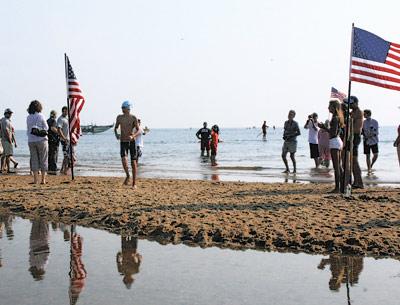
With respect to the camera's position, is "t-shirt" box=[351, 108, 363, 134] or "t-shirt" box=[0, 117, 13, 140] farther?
"t-shirt" box=[0, 117, 13, 140]

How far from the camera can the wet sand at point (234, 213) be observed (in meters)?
5.94

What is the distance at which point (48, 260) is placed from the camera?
17.6 ft

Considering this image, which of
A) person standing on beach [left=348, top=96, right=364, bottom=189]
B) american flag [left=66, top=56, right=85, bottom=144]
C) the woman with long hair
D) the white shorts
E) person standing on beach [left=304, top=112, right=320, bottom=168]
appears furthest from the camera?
person standing on beach [left=304, top=112, right=320, bottom=168]

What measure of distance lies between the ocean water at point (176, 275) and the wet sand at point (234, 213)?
1.27ft

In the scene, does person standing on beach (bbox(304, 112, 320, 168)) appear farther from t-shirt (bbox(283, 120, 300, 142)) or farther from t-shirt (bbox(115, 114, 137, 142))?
t-shirt (bbox(115, 114, 137, 142))

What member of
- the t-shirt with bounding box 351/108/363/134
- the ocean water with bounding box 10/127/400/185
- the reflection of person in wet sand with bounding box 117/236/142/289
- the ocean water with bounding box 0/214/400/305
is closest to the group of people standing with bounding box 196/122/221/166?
the ocean water with bounding box 10/127/400/185

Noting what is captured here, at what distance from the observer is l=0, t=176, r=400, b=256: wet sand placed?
5938mm

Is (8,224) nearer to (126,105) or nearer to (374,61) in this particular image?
(126,105)

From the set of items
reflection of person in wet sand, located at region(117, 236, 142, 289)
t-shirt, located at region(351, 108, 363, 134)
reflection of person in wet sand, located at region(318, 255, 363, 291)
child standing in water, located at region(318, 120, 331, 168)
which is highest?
t-shirt, located at region(351, 108, 363, 134)

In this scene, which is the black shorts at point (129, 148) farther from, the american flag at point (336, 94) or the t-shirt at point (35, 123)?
the american flag at point (336, 94)

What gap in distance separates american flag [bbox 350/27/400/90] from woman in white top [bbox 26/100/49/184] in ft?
22.4

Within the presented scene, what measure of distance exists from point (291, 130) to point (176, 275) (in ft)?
35.7

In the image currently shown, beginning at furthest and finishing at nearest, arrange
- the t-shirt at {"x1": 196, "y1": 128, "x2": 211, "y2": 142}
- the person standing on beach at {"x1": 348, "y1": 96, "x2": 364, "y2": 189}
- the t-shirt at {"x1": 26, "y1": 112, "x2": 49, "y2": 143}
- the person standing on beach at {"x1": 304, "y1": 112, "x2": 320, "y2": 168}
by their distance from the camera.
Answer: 1. the t-shirt at {"x1": 196, "y1": 128, "x2": 211, "y2": 142}
2. the person standing on beach at {"x1": 304, "y1": 112, "x2": 320, "y2": 168}
3. the t-shirt at {"x1": 26, "y1": 112, "x2": 49, "y2": 143}
4. the person standing on beach at {"x1": 348, "y1": 96, "x2": 364, "y2": 189}

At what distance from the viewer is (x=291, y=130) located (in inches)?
596
